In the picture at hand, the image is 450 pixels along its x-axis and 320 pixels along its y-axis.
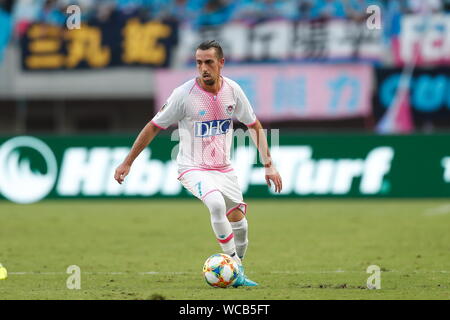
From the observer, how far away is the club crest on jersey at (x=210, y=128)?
382 inches

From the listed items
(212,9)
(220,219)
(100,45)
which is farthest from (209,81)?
(100,45)

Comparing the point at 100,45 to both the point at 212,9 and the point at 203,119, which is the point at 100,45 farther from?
the point at 203,119

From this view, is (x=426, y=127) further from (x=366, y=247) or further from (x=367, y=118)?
(x=366, y=247)

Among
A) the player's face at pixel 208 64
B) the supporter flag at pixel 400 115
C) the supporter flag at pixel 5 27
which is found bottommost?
the player's face at pixel 208 64

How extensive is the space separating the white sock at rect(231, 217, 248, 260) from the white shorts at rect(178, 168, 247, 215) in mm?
130

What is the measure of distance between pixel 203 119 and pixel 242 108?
1.48 ft

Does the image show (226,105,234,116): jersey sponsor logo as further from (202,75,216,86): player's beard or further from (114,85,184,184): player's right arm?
(114,85,184,184): player's right arm

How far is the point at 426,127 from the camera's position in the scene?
27.3m

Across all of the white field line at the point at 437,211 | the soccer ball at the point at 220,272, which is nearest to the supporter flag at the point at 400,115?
the white field line at the point at 437,211

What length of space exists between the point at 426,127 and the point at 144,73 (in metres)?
8.38

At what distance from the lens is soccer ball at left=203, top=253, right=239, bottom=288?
9.17 m

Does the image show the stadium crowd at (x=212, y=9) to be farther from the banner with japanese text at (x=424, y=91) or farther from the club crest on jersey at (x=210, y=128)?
the club crest on jersey at (x=210, y=128)
